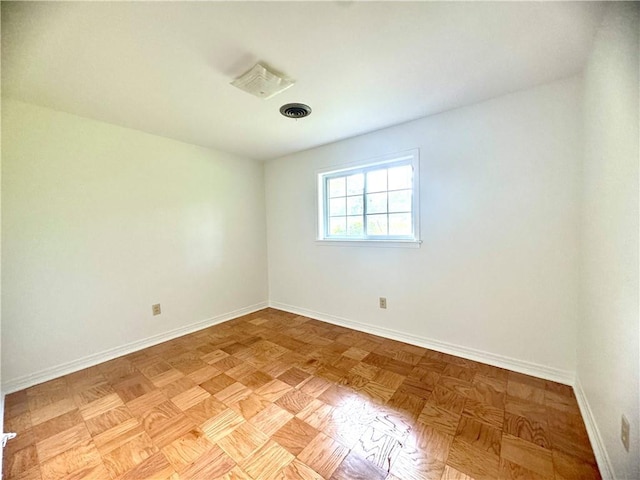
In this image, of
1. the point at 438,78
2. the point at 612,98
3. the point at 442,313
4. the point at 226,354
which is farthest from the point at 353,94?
the point at 226,354

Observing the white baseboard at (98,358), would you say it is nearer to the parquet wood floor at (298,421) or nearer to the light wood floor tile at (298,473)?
the parquet wood floor at (298,421)

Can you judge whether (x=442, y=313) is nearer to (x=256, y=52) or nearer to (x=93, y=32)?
(x=256, y=52)

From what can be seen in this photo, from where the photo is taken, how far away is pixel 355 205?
290 centimetres

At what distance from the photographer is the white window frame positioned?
233 centimetres

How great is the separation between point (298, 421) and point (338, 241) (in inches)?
72.7

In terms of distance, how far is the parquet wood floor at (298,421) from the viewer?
1.17 metres

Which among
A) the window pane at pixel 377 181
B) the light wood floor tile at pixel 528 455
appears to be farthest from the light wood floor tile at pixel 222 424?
the window pane at pixel 377 181

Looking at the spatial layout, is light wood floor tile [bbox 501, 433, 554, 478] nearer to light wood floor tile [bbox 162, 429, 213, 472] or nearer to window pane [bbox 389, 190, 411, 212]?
light wood floor tile [bbox 162, 429, 213, 472]

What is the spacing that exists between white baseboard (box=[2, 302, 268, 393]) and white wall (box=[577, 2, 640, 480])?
3232 millimetres

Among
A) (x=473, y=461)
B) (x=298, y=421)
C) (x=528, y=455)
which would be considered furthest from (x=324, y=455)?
(x=528, y=455)

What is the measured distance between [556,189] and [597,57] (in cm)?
77

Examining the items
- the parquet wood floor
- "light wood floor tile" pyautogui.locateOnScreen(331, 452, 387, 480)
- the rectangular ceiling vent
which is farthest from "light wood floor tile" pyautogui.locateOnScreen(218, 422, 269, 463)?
the rectangular ceiling vent

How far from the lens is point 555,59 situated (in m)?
1.48

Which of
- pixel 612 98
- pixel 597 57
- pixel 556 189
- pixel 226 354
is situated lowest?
pixel 226 354
